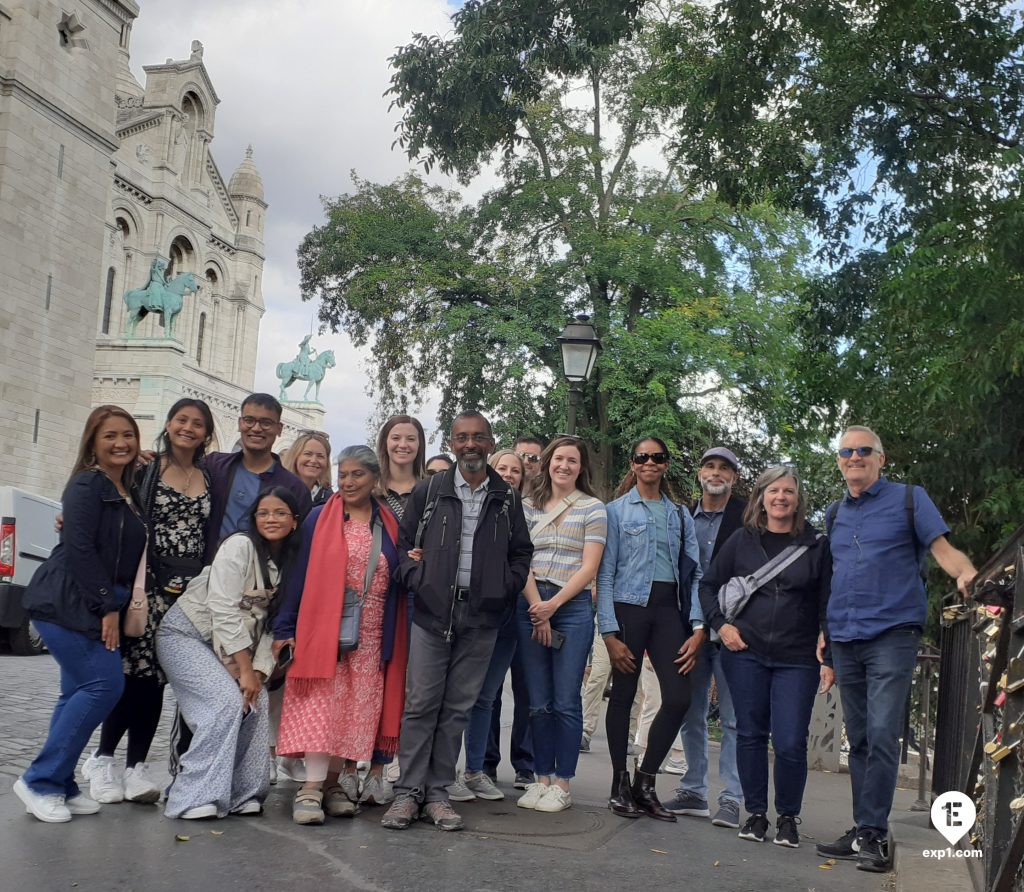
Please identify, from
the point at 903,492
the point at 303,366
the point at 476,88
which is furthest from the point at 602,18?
the point at 303,366

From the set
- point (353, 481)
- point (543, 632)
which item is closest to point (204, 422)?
point (353, 481)

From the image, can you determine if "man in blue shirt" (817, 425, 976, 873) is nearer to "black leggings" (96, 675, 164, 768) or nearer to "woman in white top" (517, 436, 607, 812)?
"woman in white top" (517, 436, 607, 812)

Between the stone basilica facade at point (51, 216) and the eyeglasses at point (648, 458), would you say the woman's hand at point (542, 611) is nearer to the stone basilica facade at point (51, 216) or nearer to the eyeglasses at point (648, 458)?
the eyeglasses at point (648, 458)

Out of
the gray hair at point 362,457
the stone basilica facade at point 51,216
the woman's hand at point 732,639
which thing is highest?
the stone basilica facade at point 51,216

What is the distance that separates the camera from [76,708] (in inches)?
203

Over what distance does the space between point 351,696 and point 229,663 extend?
63 centimetres

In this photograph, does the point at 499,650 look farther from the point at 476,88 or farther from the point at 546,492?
the point at 476,88

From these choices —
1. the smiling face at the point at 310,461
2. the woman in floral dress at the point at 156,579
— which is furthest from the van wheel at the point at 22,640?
the woman in floral dress at the point at 156,579

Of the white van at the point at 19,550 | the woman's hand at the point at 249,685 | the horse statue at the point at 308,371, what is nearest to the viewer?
the woman's hand at the point at 249,685

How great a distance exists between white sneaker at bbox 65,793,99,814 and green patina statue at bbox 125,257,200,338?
41502 millimetres

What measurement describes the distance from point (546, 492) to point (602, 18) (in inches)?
210

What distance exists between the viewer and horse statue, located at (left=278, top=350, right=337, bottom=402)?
56.8m

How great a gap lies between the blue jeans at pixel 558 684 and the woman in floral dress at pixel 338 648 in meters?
0.74

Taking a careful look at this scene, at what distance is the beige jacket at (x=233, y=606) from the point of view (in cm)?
553
